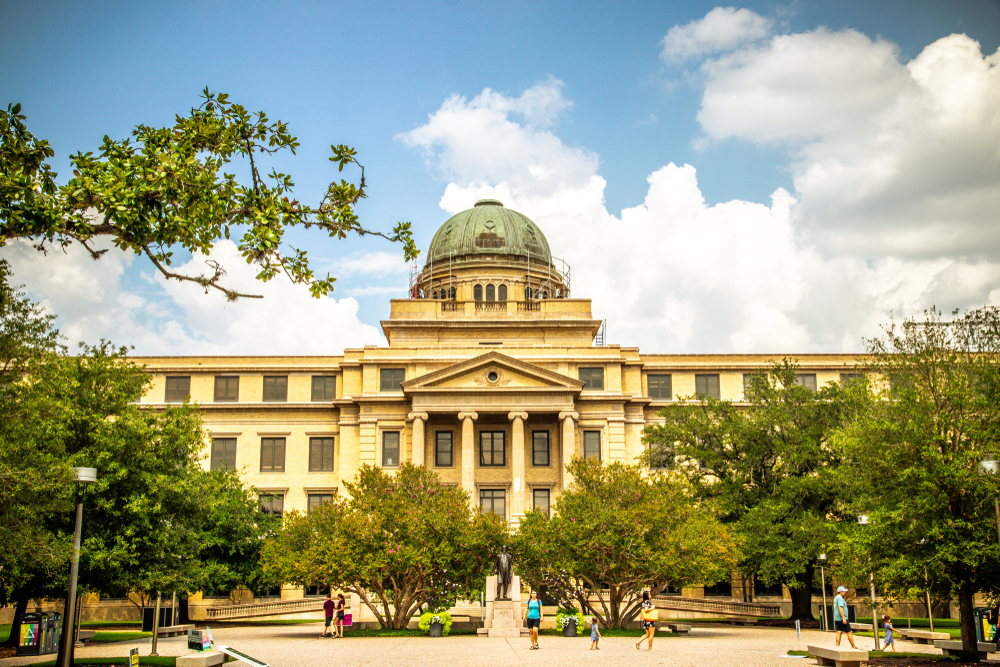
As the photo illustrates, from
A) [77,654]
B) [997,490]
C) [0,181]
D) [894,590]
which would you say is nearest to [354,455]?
[77,654]

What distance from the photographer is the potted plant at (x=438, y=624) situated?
114 feet

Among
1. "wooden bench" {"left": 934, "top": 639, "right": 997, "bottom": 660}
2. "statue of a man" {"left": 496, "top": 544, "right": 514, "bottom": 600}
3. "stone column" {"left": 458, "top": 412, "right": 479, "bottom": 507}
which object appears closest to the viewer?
"wooden bench" {"left": 934, "top": 639, "right": 997, "bottom": 660}

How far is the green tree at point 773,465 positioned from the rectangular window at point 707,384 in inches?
413

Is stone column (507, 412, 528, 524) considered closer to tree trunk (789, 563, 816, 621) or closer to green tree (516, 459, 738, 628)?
green tree (516, 459, 738, 628)

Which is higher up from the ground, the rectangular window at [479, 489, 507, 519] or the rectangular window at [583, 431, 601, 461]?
A: the rectangular window at [583, 431, 601, 461]

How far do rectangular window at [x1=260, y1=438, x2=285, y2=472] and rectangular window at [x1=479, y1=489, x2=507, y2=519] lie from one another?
13.3 meters

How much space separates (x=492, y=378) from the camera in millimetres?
55625

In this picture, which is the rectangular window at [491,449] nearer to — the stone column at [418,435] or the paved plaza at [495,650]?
the stone column at [418,435]

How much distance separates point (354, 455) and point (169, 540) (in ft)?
82.4

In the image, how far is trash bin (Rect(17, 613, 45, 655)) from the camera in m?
27.0

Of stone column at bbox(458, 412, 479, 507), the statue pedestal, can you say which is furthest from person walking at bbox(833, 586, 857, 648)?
stone column at bbox(458, 412, 479, 507)

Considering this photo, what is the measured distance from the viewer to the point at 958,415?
2472 cm

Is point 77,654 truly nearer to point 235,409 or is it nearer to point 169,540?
point 169,540

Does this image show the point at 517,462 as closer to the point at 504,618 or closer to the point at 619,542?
the point at 619,542
